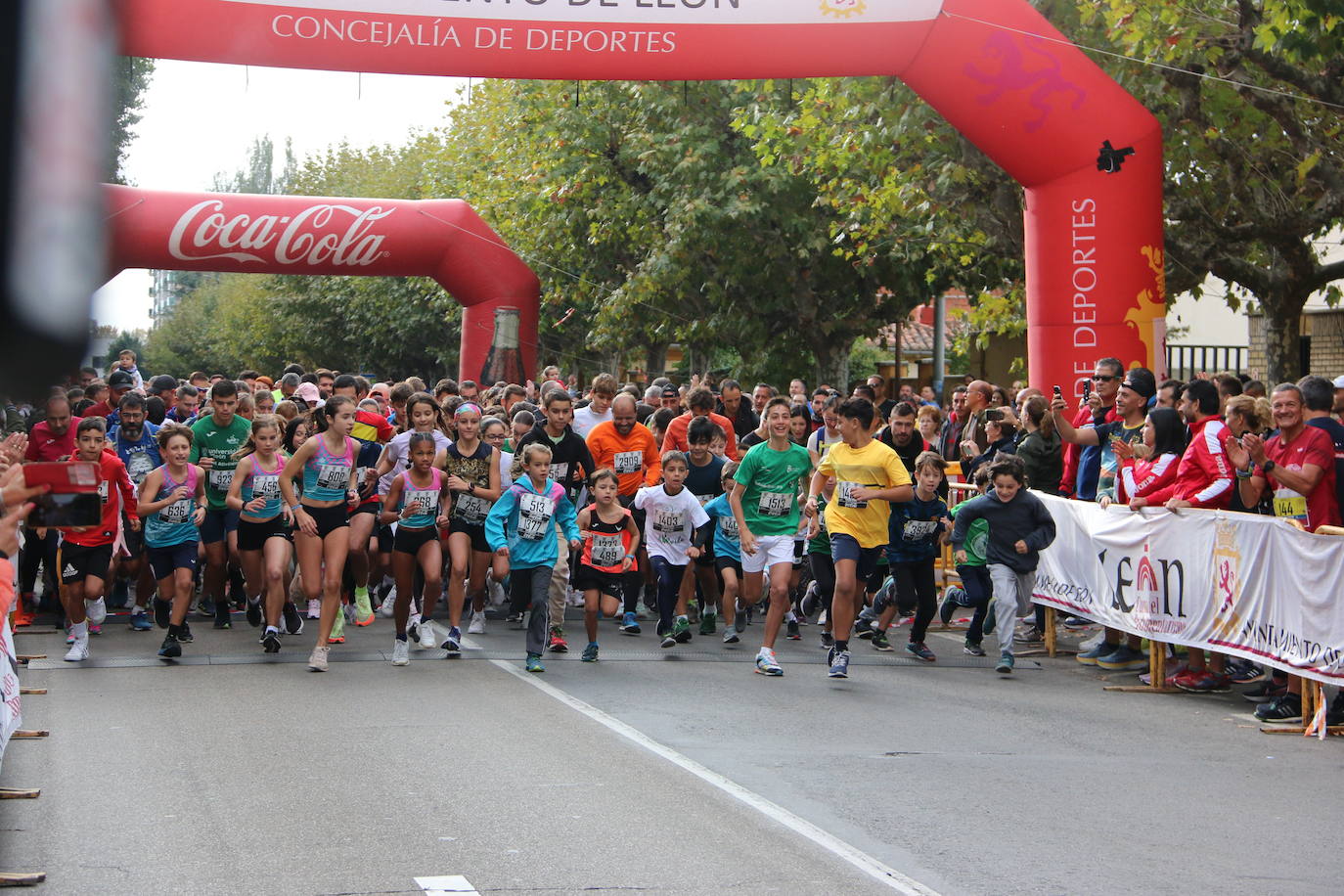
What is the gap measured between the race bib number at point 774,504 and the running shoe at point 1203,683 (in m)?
2.89

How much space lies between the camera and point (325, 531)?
1053 centimetres

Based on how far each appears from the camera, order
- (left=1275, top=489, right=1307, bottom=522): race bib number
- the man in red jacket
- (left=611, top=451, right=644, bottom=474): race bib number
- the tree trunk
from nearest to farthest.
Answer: (left=1275, top=489, right=1307, bottom=522): race bib number, the man in red jacket, (left=611, top=451, right=644, bottom=474): race bib number, the tree trunk

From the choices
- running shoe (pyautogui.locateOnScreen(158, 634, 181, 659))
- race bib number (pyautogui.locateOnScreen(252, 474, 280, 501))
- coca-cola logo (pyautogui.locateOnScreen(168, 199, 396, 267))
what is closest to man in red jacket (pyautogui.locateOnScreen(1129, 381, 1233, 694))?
race bib number (pyautogui.locateOnScreen(252, 474, 280, 501))

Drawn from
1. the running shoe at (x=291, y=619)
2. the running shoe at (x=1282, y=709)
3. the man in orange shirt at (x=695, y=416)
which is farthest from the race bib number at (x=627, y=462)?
the running shoe at (x=1282, y=709)

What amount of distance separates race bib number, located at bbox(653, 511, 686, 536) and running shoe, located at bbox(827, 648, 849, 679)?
81.2 inches

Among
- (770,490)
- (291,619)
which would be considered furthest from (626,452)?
(291,619)

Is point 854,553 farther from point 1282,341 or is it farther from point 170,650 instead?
point 1282,341

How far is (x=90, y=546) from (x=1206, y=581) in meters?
7.38

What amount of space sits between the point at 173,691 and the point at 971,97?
8.20 meters

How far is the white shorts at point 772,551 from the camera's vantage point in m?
11.0

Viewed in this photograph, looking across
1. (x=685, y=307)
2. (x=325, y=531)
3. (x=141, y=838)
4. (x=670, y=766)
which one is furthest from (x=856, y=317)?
(x=141, y=838)

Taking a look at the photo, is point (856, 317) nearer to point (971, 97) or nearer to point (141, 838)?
point (971, 97)

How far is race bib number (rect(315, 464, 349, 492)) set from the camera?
34.7 ft

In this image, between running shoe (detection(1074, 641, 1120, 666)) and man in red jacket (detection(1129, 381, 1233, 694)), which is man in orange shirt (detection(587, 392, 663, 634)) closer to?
running shoe (detection(1074, 641, 1120, 666))
